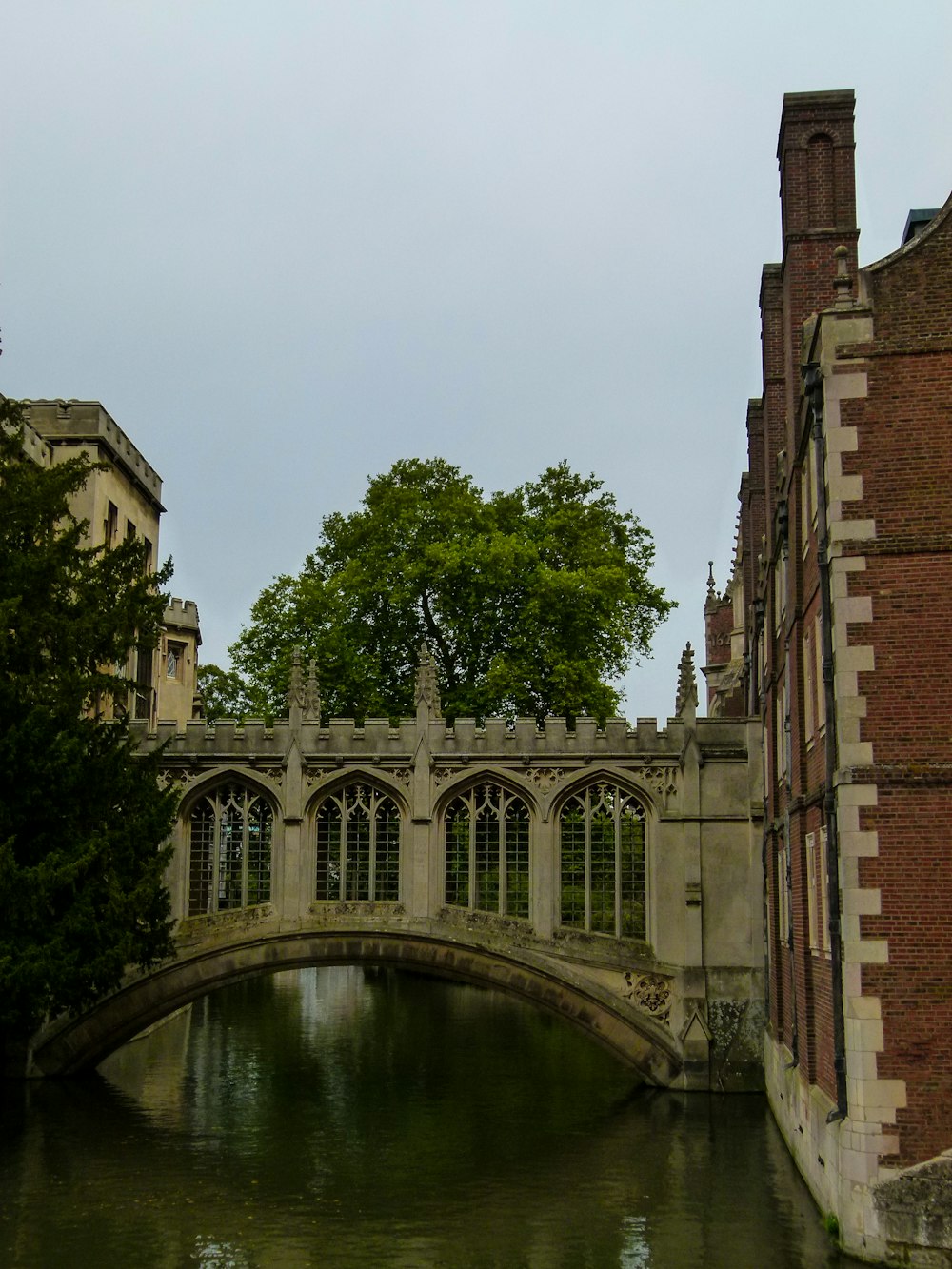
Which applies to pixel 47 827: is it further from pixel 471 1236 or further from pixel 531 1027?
pixel 531 1027

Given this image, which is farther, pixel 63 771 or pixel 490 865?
pixel 490 865

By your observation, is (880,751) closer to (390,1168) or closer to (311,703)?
(390,1168)

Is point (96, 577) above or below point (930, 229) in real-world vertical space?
below

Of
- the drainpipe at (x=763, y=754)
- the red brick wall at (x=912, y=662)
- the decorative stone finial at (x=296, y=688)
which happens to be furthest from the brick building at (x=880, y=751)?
the decorative stone finial at (x=296, y=688)

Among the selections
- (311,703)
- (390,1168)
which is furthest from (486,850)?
(390,1168)

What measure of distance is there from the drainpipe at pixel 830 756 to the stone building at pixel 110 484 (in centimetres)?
1510

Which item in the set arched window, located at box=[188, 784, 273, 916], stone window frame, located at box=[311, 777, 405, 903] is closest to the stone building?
arched window, located at box=[188, 784, 273, 916]

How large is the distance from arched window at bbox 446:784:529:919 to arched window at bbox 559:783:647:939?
697mm

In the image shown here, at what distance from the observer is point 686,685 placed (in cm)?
2392

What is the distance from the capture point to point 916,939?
1228cm

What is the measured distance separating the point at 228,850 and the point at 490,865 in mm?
4439

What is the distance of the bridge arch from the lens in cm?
2297

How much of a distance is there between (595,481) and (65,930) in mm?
18995

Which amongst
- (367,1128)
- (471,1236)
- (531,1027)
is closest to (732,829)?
(367,1128)
